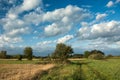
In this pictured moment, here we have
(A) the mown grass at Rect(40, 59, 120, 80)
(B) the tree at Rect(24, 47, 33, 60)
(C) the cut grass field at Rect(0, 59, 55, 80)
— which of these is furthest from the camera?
(B) the tree at Rect(24, 47, 33, 60)

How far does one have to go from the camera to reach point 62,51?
306ft

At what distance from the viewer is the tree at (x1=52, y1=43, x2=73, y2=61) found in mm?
90925

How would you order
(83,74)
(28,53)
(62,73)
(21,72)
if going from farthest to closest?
(28,53), (21,72), (62,73), (83,74)

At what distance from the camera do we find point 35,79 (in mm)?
27266

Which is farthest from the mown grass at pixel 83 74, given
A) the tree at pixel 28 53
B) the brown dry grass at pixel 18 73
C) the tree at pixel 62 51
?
the tree at pixel 28 53

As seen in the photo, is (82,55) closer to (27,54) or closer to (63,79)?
(27,54)

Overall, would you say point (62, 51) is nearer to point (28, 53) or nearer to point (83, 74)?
point (28, 53)

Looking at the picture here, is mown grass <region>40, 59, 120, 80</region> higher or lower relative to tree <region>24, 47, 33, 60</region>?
lower

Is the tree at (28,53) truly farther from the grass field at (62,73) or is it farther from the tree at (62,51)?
the grass field at (62,73)

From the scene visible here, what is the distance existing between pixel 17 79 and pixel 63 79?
4.76 m

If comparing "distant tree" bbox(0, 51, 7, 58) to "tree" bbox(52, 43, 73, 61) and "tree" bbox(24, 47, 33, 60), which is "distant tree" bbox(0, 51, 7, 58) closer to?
"tree" bbox(24, 47, 33, 60)

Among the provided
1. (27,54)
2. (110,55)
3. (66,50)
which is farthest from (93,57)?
(66,50)

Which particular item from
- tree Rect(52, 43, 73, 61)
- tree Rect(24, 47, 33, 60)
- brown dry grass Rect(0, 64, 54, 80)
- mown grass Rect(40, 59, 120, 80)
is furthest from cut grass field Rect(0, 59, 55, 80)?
tree Rect(24, 47, 33, 60)

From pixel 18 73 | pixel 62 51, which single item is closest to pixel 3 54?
pixel 62 51
